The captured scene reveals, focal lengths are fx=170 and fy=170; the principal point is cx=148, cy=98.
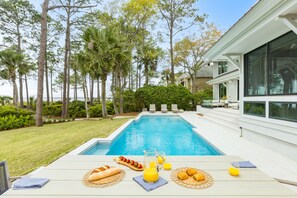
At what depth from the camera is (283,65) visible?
4.69m

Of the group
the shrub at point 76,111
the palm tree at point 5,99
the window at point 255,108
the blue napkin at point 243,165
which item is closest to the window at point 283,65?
the window at point 255,108

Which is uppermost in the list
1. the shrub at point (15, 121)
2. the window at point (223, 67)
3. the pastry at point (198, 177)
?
the window at point (223, 67)

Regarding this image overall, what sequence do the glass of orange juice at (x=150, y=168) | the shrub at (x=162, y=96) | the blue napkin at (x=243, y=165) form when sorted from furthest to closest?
the shrub at (x=162, y=96) < the blue napkin at (x=243, y=165) < the glass of orange juice at (x=150, y=168)

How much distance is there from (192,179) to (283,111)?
3.97 metres

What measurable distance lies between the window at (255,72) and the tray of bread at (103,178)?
539 centimetres

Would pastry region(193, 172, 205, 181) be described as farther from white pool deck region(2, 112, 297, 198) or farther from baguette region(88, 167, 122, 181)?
baguette region(88, 167, 122, 181)

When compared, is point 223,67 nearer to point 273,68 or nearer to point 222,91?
point 222,91

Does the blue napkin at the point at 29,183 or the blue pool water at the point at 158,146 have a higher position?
the blue napkin at the point at 29,183

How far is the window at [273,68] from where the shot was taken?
439cm

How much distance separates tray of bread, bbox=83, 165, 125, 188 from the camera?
209cm

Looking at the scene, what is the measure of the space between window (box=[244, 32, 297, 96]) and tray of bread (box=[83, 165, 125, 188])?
4651 millimetres

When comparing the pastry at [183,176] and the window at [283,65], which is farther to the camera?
the window at [283,65]

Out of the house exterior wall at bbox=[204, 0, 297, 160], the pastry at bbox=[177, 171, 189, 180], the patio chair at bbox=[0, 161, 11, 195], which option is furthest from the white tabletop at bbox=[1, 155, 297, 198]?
the house exterior wall at bbox=[204, 0, 297, 160]

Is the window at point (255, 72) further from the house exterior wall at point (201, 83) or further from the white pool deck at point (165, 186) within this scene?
the house exterior wall at point (201, 83)
